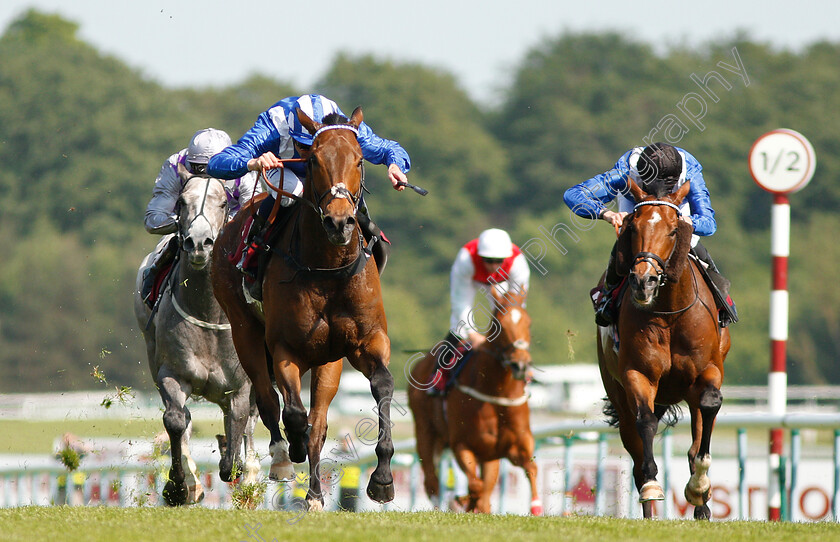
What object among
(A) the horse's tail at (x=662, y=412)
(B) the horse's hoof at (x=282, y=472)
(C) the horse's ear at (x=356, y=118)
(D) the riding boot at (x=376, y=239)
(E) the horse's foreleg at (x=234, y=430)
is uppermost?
(C) the horse's ear at (x=356, y=118)

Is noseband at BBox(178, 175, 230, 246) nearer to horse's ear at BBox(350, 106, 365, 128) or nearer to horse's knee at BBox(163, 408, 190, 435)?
horse's knee at BBox(163, 408, 190, 435)

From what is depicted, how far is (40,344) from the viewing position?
32.5 m

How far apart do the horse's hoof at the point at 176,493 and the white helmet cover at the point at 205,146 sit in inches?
85.5

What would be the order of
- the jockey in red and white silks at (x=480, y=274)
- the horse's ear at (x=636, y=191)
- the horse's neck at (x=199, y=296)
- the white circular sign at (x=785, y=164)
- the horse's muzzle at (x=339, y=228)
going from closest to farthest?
the horse's muzzle at (x=339, y=228), the horse's ear at (x=636, y=191), the horse's neck at (x=199, y=296), the jockey in red and white silks at (x=480, y=274), the white circular sign at (x=785, y=164)

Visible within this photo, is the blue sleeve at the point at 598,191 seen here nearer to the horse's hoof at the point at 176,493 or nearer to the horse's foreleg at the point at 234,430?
the horse's foreleg at the point at 234,430

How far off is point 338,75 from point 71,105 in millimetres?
11927

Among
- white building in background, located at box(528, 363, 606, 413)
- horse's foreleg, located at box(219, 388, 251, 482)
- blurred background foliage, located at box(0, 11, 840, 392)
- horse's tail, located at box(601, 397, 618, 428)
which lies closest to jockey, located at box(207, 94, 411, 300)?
horse's foreleg, located at box(219, 388, 251, 482)

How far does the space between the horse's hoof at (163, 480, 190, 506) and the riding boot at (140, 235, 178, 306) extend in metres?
1.43

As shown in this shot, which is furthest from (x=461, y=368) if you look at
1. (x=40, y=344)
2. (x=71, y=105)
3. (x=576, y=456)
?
(x=71, y=105)

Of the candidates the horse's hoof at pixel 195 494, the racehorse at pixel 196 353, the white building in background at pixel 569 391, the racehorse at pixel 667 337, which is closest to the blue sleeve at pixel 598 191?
the racehorse at pixel 667 337

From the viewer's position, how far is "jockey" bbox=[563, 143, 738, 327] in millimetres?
7242

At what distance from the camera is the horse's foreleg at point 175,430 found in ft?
24.3

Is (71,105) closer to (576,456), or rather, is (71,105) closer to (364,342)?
(576,456)

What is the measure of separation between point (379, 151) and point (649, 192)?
5.17 ft
